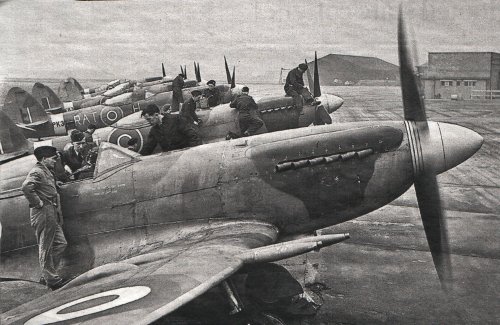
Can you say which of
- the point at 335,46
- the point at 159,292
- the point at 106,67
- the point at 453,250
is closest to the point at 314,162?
the point at 159,292

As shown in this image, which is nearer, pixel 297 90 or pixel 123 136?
pixel 123 136

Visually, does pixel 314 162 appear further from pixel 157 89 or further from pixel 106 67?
pixel 157 89

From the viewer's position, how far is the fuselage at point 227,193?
4.36m

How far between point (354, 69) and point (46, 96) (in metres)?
12.5

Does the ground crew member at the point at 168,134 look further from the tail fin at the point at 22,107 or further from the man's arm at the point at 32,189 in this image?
the tail fin at the point at 22,107

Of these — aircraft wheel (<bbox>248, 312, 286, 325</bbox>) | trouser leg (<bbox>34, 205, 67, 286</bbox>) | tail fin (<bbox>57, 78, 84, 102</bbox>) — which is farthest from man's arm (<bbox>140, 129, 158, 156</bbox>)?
tail fin (<bbox>57, 78, 84, 102</bbox>)

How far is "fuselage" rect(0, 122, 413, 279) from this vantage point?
4.36 m

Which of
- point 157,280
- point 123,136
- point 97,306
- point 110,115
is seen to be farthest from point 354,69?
point 97,306

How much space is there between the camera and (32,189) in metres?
4.05

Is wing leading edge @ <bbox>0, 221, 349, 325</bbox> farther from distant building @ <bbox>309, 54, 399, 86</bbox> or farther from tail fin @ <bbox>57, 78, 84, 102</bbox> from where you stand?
tail fin @ <bbox>57, 78, 84, 102</bbox>

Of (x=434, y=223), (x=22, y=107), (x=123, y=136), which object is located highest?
(x=22, y=107)

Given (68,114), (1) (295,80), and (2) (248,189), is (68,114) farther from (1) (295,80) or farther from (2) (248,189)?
(2) (248,189)

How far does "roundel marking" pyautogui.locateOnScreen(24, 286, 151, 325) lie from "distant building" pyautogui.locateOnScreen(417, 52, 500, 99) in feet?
15.8

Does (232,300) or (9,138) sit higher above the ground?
(9,138)
